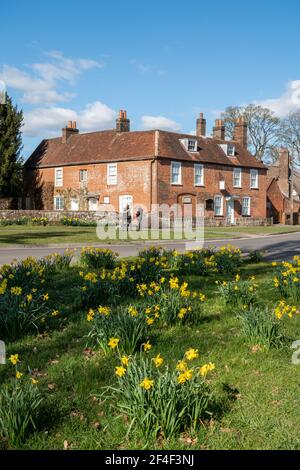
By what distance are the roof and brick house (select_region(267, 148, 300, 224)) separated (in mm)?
6490

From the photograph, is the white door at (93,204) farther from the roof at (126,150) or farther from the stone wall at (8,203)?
the stone wall at (8,203)

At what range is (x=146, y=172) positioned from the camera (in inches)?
1554

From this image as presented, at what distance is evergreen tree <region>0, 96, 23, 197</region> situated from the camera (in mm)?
43625

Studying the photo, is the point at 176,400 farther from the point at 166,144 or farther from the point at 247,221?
the point at 247,221

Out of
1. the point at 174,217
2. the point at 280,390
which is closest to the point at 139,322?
the point at 280,390

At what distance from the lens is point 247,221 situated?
44.5 m

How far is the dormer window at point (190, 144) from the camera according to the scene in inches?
1670

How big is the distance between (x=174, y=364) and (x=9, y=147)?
137 ft

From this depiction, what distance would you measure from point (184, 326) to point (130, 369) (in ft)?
7.72

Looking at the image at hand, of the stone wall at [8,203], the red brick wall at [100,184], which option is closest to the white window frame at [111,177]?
the red brick wall at [100,184]

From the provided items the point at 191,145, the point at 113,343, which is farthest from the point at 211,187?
the point at 113,343

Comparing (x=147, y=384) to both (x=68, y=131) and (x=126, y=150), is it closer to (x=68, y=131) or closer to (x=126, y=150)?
(x=126, y=150)

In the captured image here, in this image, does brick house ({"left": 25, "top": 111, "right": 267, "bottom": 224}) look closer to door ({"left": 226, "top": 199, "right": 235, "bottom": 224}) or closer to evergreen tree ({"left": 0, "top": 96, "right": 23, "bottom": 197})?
door ({"left": 226, "top": 199, "right": 235, "bottom": 224})

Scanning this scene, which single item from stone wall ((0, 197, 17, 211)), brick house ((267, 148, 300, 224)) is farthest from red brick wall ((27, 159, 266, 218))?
brick house ((267, 148, 300, 224))
